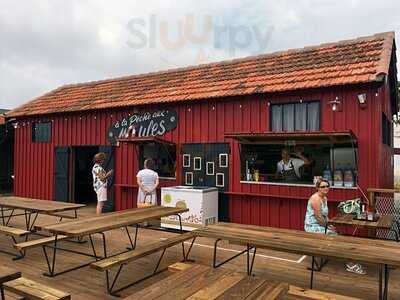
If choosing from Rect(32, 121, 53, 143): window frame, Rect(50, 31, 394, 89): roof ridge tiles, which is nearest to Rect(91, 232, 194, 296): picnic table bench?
Rect(50, 31, 394, 89): roof ridge tiles

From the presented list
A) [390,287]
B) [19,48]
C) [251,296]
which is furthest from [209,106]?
[19,48]

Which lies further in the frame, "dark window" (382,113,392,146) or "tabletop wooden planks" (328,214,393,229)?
"dark window" (382,113,392,146)

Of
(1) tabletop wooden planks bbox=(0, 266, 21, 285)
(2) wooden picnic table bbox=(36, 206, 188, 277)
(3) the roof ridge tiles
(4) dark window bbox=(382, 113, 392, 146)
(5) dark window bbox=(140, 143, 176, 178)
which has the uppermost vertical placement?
(3) the roof ridge tiles

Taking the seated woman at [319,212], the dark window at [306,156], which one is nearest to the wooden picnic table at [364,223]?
the seated woman at [319,212]

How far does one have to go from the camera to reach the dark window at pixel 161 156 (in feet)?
31.7

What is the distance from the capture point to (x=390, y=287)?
15.1ft

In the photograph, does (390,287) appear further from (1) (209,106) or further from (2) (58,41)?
(2) (58,41)

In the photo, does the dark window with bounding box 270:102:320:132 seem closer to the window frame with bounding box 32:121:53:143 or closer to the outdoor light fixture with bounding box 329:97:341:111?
the outdoor light fixture with bounding box 329:97:341:111

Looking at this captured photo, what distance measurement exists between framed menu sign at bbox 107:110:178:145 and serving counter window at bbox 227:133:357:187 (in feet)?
7.21

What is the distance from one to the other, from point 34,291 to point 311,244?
106 inches

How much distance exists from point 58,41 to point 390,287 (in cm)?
1550

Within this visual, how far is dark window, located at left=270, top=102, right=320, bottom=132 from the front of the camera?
7.60 m

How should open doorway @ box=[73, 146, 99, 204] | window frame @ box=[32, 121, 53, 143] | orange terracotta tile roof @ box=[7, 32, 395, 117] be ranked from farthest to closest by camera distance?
open doorway @ box=[73, 146, 99, 204], window frame @ box=[32, 121, 53, 143], orange terracotta tile roof @ box=[7, 32, 395, 117]

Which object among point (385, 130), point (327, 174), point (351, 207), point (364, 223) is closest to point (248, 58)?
point (385, 130)
